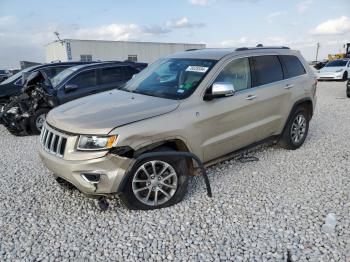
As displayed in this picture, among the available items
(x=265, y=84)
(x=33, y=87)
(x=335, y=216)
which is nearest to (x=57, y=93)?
(x=33, y=87)

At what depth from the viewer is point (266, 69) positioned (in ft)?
15.6

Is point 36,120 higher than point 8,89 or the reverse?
the reverse

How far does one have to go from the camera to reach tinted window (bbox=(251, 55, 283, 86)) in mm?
4551

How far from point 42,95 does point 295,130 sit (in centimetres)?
564

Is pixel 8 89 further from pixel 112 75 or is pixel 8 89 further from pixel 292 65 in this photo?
pixel 292 65

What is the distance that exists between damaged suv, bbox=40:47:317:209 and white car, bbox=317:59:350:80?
16088 mm

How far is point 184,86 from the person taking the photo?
392 cm

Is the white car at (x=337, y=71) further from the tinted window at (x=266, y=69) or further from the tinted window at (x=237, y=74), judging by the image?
the tinted window at (x=237, y=74)

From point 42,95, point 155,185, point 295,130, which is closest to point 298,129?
point 295,130

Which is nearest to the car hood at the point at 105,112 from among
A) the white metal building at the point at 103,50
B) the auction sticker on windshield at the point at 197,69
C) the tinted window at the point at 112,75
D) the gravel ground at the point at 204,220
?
the auction sticker on windshield at the point at 197,69

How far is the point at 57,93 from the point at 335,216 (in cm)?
623

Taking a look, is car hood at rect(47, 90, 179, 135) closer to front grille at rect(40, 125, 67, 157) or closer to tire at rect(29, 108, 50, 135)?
front grille at rect(40, 125, 67, 157)

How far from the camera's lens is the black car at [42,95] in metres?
7.23

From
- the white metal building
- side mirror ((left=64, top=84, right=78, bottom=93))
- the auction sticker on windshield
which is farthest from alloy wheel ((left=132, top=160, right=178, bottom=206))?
the white metal building
